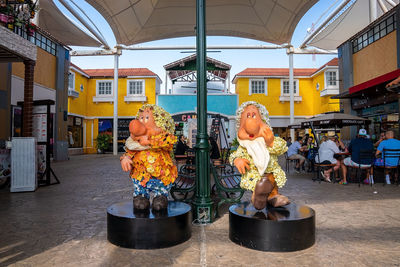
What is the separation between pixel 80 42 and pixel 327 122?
1266 cm

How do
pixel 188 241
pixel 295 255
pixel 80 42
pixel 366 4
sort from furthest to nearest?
1. pixel 80 42
2. pixel 366 4
3. pixel 188 241
4. pixel 295 255

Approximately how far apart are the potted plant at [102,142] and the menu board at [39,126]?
14226mm

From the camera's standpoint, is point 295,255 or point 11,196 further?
point 11,196

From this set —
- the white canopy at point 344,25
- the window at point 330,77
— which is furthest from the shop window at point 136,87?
the window at point 330,77

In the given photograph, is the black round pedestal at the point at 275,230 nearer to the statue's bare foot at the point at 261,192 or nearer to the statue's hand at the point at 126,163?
the statue's bare foot at the point at 261,192

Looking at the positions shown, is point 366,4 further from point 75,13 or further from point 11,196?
point 11,196

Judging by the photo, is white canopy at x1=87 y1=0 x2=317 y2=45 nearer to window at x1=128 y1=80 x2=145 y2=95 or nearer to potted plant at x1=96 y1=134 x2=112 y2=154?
window at x1=128 y1=80 x2=145 y2=95

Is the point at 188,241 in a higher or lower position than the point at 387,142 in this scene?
lower

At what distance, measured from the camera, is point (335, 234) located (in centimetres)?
313

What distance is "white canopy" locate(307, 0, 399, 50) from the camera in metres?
13.5

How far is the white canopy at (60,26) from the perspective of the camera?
11.0 meters

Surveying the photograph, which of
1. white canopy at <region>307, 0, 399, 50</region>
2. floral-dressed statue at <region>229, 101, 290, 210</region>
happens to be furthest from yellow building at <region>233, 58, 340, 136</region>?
floral-dressed statue at <region>229, 101, 290, 210</region>

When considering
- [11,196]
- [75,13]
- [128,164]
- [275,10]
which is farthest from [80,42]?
[128,164]

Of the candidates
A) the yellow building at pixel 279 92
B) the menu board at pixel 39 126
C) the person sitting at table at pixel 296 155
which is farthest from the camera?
the yellow building at pixel 279 92
